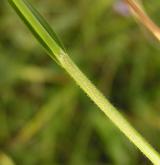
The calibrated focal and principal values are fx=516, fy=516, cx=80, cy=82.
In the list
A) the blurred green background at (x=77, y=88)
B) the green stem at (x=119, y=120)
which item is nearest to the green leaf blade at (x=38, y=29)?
the green stem at (x=119, y=120)

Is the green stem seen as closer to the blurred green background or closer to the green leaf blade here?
the green leaf blade

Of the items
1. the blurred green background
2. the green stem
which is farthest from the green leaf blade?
the blurred green background

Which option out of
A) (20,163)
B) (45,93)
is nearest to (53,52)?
(20,163)

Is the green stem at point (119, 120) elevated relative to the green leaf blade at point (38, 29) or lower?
lower

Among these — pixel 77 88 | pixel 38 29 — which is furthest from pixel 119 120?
pixel 77 88

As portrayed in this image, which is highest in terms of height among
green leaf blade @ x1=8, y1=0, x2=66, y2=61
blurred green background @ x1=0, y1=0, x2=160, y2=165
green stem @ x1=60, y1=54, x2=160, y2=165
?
green leaf blade @ x1=8, y1=0, x2=66, y2=61

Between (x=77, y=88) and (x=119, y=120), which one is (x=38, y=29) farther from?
(x=77, y=88)

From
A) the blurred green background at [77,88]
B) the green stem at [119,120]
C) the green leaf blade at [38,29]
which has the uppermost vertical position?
the green leaf blade at [38,29]

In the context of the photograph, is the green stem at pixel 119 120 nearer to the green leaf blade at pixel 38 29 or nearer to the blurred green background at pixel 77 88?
the green leaf blade at pixel 38 29
